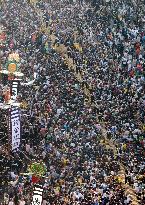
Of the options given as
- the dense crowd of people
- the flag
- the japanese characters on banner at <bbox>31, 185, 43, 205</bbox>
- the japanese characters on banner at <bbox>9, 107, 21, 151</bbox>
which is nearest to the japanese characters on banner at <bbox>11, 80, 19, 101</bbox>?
→ the dense crowd of people

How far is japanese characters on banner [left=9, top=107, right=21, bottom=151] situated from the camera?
2325 cm

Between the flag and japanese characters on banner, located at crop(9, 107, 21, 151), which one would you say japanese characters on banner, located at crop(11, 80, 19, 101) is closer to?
japanese characters on banner, located at crop(9, 107, 21, 151)

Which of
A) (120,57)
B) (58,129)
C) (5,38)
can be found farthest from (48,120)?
(5,38)

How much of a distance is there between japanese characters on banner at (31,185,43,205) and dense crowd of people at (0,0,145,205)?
0.25 meters

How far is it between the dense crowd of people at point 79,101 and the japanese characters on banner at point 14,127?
2.44ft

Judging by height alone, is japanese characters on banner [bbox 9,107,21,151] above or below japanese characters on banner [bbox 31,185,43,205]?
above

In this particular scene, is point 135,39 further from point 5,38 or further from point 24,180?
point 24,180

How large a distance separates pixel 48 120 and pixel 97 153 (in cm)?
305

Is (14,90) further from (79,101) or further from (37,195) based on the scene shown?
(37,195)

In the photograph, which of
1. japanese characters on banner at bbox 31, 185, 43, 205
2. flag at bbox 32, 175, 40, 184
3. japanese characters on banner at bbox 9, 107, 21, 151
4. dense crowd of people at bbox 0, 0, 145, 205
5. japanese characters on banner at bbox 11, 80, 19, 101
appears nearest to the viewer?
japanese characters on banner at bbox 31, 185, 43, 205

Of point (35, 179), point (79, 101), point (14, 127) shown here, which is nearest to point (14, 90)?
point (79, 101)

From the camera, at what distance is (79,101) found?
27.3 m

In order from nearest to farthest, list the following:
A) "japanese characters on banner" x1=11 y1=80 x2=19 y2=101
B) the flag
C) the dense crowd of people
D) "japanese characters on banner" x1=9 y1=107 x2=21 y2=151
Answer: the flag, the dense crowd of people, "japanese characters on banner" x1=9 y1=107 x2=21 y2=151, "japanese characters on banner" x1=11 y1=80 x2=19 y2=101

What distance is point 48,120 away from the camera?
86.5 feet
